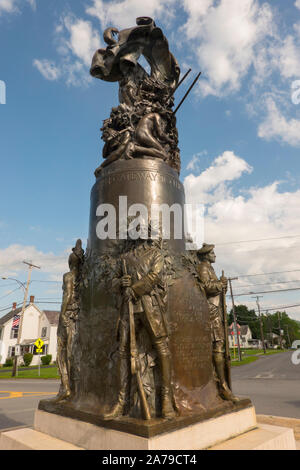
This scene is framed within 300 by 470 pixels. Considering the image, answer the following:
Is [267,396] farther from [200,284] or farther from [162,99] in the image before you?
[162,99]

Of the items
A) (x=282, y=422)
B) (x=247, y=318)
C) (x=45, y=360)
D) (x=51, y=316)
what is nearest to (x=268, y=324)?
(x=247, y=318)

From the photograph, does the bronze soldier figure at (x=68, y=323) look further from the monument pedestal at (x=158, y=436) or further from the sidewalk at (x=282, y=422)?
the sidewalk at (x=282, y=422)

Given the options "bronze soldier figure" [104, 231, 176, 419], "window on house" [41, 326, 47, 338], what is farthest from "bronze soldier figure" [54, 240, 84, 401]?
"window on house" [41, 326, 47, 338]

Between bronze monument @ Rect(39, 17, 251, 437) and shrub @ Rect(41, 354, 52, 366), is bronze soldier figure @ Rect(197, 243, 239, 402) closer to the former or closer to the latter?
bronze monument @ Rect(39, 17, 251, 437)

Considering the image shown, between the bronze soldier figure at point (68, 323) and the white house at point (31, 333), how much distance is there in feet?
139

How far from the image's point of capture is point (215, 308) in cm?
561

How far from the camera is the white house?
44000mm

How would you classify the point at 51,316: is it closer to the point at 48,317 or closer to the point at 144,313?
the point at 48,317

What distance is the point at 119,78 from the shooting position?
7691mm

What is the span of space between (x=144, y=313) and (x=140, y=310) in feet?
0.24

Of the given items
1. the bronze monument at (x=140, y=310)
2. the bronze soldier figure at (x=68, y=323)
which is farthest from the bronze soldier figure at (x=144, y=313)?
the bronze soldier figure at (x=68, y=323)

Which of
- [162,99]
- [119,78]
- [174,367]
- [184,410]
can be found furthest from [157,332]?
[119,78]

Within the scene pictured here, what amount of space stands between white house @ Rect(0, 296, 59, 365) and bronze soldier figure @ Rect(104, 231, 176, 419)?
4398 centimetres

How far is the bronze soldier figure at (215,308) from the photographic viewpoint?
530 cm
